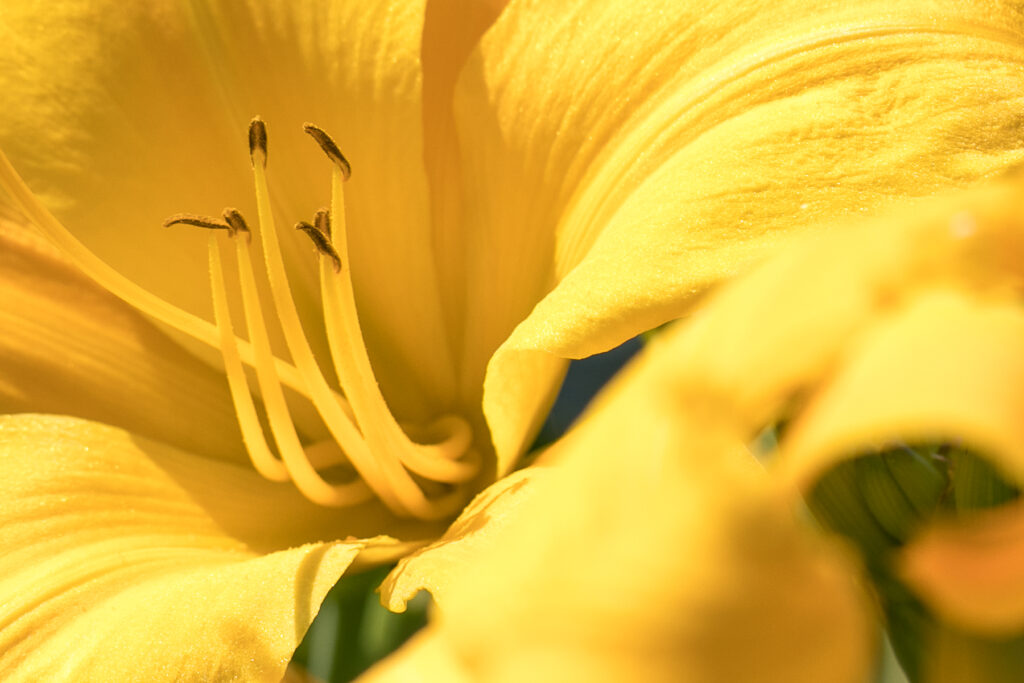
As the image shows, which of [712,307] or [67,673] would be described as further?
[67,673]

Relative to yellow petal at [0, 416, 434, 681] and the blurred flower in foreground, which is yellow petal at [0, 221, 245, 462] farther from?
the blurred flower in foreground

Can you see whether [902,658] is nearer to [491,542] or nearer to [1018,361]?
[491,542]

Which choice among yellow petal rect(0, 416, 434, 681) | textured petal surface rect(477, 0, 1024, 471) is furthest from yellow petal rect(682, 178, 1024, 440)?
yellow petal rect(0, 416, 434, 681)

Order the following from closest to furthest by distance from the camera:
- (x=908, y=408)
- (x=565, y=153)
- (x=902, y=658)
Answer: (x=908, y=408) → (x=902, y=658) → (x=565, y=153)

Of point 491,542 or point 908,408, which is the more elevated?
point 908,408

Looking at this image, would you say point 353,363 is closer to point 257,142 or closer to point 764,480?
point 257,142

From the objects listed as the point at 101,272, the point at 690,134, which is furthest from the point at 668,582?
the point at 101,272

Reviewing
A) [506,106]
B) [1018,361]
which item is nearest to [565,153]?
[506,106]
